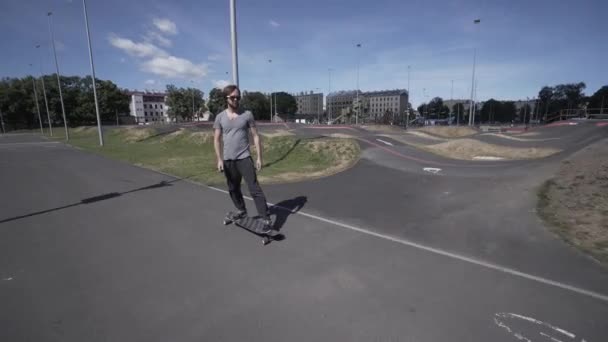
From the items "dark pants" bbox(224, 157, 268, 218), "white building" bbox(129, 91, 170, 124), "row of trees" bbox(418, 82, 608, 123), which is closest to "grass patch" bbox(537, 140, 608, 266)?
"dark pants" bbox(224, 157, 268, 218)

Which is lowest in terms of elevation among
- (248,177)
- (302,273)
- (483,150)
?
(302,273)

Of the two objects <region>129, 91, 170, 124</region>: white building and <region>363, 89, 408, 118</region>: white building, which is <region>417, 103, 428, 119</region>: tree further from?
<region>129, 91, 170, 124</region>: white building

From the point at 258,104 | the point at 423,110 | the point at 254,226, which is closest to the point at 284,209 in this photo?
the point at 254,226

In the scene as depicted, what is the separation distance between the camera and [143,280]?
120 inches

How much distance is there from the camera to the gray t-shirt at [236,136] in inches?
166

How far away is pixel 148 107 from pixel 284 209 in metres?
134

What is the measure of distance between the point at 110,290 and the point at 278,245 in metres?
1.96

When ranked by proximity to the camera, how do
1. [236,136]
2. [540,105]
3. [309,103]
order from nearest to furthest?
[236,136]
[540,105]
[309,103]

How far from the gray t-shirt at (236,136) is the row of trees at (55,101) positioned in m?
79.5

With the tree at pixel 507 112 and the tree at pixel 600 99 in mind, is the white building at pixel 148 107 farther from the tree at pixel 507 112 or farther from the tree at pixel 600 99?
the tree at pixel 600 99

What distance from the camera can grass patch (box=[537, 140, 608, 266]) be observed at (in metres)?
3.82

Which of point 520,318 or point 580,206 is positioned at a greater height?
point 580,206

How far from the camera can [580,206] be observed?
5.04 m

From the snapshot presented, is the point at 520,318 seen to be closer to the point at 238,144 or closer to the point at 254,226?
the point at 254,226
